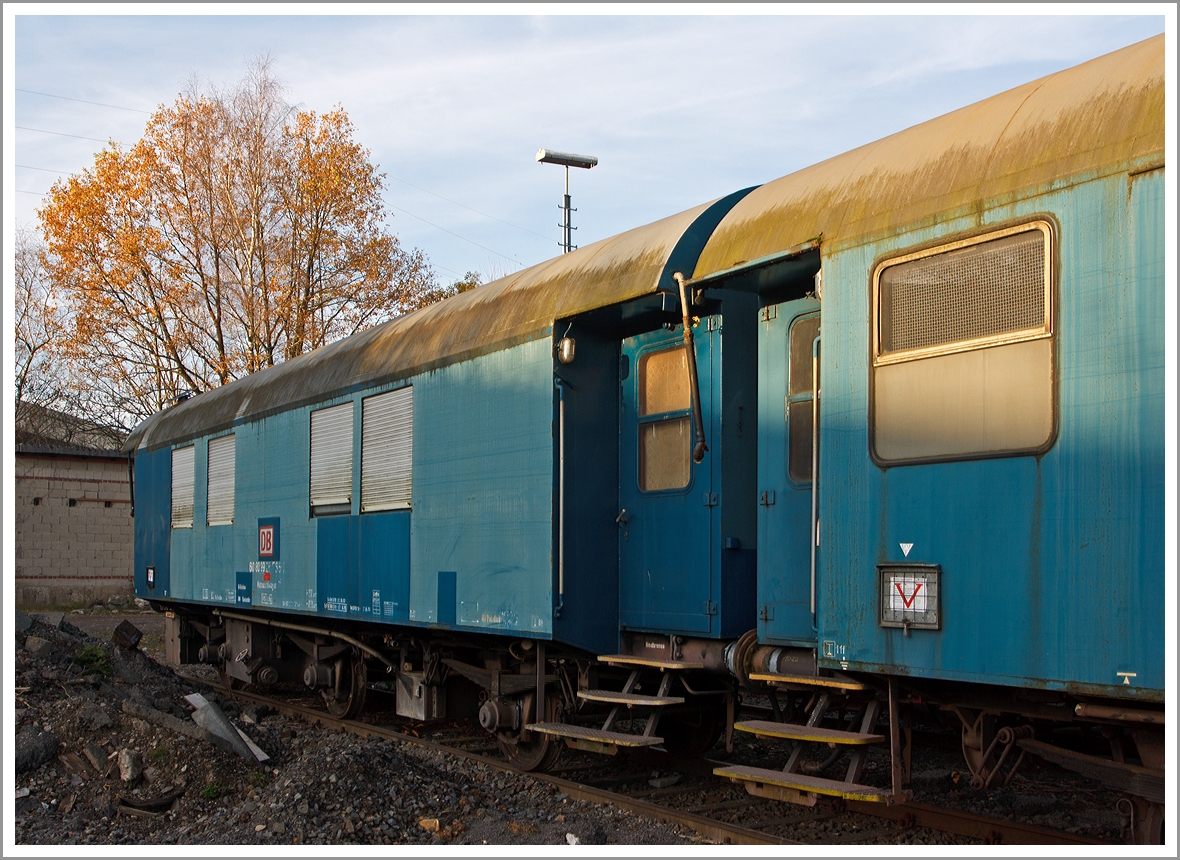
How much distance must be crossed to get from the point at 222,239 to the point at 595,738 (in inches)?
886

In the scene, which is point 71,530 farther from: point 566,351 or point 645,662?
point 645,662

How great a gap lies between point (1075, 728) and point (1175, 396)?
8.51 ft

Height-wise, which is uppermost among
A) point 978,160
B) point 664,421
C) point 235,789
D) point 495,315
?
point 978,160

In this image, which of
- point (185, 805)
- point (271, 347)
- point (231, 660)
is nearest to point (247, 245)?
point (271, 347)

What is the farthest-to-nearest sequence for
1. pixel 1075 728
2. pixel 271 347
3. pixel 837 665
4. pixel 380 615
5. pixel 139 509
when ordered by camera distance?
1. pixel 271 347
2. pixel 139 509
3. pixel 380 615
4. pixel 1075 728
5. pixel 837 665

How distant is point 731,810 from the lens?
7.04 m

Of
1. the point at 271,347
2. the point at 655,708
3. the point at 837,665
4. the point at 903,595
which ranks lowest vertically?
the point at 655,708

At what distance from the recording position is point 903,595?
5.09 m

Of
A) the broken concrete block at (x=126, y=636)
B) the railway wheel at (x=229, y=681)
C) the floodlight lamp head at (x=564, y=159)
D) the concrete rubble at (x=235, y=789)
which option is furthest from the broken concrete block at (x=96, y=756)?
the floodlight lamp head at (x=564, y=159)

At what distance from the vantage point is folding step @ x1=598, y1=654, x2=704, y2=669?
22.8ft

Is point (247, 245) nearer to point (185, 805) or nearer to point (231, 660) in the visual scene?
point (231, 660)

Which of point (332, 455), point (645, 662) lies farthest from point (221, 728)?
point (645, 662)

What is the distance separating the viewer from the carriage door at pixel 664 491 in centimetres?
713

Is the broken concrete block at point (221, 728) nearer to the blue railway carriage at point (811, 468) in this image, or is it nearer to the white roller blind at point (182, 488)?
the blue railway carriage at point (811, 468)
